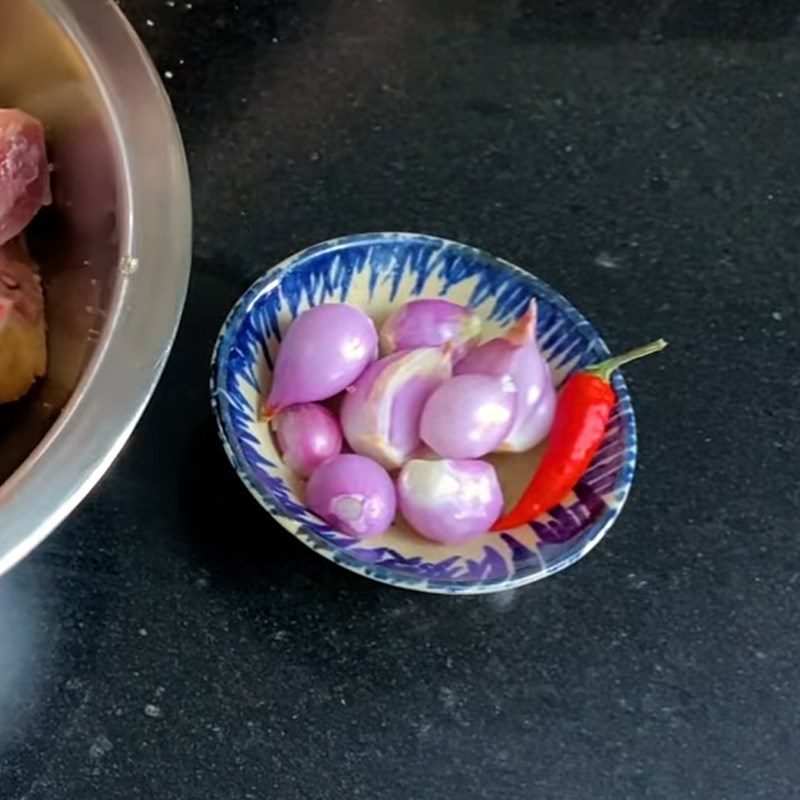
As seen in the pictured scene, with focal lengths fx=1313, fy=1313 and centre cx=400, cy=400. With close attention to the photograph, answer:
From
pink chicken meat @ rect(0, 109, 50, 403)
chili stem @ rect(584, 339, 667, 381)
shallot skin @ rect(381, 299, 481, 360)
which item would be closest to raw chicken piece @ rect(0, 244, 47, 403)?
pink chicken meat @ rect(0, 109, 50, 403)

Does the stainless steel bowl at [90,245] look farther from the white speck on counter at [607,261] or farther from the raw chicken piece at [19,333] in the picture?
the white speck on counter at [607,261]

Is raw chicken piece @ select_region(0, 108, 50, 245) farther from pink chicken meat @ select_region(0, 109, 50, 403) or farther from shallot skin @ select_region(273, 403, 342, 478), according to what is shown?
shallot skin @ select_region(273, 403, 342, 478)

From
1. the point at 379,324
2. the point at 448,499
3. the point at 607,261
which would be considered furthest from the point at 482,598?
the point at 607,261

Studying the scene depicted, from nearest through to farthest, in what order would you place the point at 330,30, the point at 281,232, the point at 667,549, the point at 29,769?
1. the point at 29,769
2. the point at 667,549
3. the point at 281,232
4. the point at 330,30

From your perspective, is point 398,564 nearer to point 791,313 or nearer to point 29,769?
point 29,769

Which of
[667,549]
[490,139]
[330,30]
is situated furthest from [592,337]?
[330,30]

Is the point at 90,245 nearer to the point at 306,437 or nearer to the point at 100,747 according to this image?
the point at 306,437
